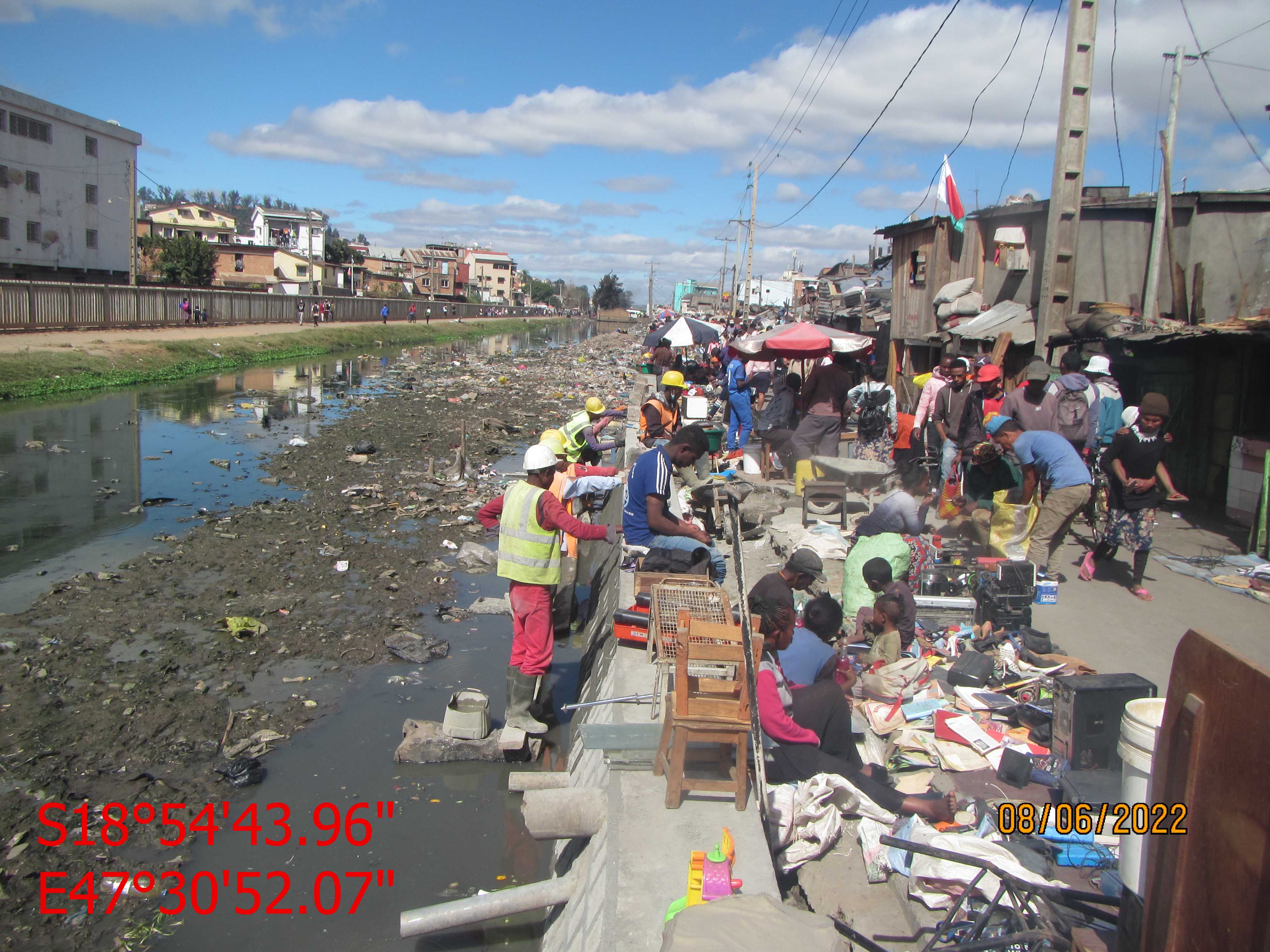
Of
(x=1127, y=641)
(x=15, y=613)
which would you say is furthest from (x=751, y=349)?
(x=15, y=613)

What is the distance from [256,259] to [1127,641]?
6795 centimetres

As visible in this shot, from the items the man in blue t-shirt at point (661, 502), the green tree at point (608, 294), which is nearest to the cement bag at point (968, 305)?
the man in blue t-shirt at point (661, 502)

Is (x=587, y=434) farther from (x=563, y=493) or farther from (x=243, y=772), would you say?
(x=243, y=772)

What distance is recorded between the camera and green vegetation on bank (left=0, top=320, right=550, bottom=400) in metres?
21.6

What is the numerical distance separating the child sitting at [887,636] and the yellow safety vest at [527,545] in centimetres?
214

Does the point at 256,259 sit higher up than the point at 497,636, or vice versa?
the point at 256,259

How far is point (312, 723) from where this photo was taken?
5980 millimetres

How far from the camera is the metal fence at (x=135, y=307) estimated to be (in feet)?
84.9

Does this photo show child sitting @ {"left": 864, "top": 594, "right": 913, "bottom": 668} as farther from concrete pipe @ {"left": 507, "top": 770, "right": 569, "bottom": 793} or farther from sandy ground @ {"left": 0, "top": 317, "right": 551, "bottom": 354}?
sandy ground @ {"left": 0, "top": 317, "right": 551, "bottom": 354}

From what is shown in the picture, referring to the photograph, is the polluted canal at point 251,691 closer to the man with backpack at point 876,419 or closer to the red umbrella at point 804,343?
the red umbrella at point 804,343

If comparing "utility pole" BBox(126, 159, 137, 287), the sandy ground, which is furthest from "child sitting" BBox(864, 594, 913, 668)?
"utility pole" BBox(126, 159, 137, 287)

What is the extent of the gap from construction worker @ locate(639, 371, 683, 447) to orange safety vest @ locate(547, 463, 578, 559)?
205cm

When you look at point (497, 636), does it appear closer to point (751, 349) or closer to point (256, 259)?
point (751, 349)

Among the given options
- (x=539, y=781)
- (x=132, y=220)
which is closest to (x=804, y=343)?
(x=539, y=781)
